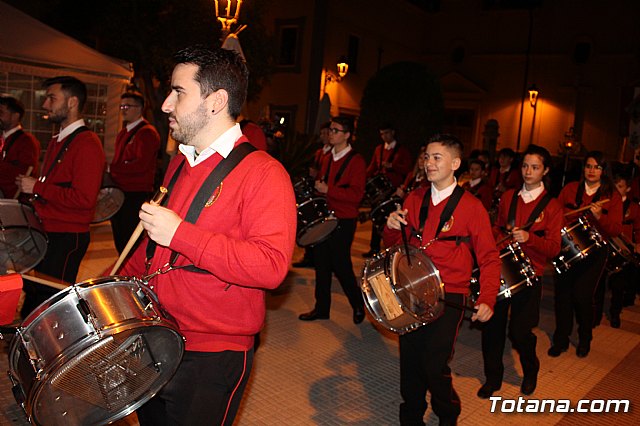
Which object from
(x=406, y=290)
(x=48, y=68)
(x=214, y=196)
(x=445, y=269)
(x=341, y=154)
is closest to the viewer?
(x=214, y=196)

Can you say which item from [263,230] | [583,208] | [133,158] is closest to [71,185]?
[263,230]

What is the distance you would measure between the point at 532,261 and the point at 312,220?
6.74 feet

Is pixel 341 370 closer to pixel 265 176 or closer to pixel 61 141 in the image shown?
pixel 61 141

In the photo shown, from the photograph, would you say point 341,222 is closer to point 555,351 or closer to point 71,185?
point 555,351

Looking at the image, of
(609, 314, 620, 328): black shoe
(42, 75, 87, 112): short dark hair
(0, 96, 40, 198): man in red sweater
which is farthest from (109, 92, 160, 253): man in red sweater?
(609, 314, 620, 328): black shoe

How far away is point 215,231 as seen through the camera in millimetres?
2289

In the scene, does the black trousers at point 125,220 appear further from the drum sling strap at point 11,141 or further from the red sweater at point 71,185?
the red sweater at point 71,185

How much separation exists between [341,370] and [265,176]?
3390 mm

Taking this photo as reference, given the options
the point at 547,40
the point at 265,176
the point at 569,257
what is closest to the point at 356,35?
the point at 547,40

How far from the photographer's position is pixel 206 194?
230 cm

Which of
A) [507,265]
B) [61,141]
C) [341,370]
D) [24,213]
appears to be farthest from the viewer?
[341,370]

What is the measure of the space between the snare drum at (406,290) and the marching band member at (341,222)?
106 inches

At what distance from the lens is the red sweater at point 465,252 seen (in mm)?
3801

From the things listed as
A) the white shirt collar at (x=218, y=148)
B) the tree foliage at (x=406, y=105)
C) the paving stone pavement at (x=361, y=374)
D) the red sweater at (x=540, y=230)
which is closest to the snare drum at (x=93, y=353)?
→ the white shirt collar at (x=218, y=148)
